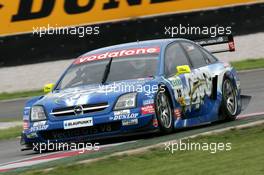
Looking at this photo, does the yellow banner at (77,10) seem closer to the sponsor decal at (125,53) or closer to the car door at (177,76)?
the car door at (177,76)

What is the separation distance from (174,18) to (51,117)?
11355 millimetres

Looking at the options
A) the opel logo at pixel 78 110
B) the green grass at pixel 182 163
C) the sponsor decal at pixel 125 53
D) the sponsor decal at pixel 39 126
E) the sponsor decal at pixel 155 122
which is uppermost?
the sponsor decal at pixel 125 53

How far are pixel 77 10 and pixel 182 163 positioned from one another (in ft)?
46.6

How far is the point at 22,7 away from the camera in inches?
851

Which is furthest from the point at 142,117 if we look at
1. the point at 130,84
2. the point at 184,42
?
the point at 184,42

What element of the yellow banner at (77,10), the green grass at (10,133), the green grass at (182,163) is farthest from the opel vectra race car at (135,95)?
the yellow banner at (77,10)

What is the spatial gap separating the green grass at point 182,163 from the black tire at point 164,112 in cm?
151

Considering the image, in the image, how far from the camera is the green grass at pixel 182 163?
7.24 metres

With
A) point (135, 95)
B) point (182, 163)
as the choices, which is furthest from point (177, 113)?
point (182, 163)

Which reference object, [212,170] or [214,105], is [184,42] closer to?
[214,105]

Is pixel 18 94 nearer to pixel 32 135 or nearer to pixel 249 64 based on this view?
pixel 249 64

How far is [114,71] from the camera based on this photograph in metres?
10.9

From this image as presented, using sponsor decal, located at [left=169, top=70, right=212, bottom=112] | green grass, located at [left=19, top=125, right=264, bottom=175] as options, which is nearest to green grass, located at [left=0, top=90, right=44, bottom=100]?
sponsor decal, located at [left=169, top=70, right=212, bottom=112]

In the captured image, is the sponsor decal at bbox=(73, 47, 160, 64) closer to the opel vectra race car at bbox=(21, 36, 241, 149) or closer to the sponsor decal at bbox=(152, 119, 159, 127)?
the opel vectra race car at bbox=(21, 36, 241, 149)
